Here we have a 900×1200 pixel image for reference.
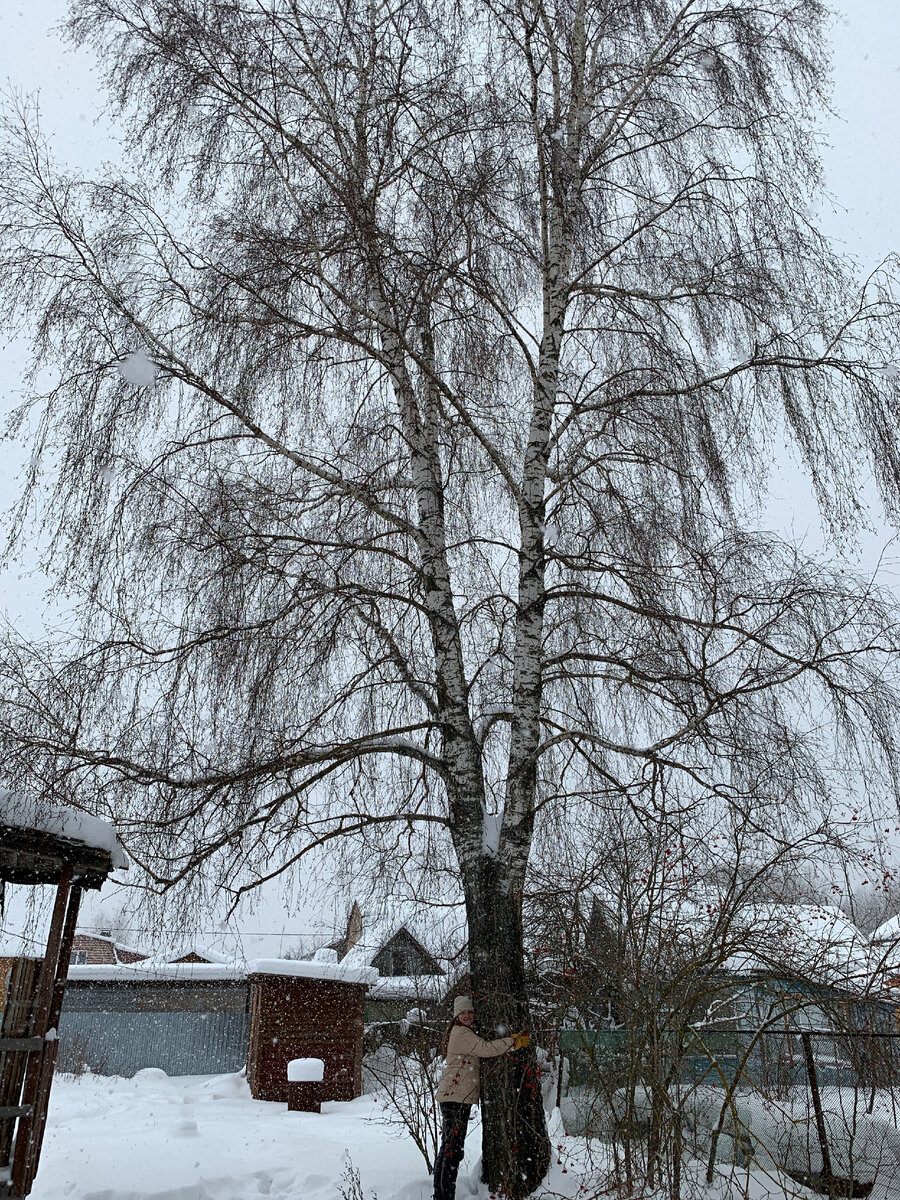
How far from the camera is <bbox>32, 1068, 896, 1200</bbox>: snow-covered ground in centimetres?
650

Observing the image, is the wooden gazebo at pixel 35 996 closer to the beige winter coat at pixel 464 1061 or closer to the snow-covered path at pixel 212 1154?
the snow-covered path at pixel 212 1154

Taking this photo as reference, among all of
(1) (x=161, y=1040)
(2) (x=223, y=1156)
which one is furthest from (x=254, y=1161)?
(1) (x=161, y=1040)

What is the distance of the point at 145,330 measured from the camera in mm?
6945

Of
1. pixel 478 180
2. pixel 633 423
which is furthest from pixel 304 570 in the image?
pixel 478 180

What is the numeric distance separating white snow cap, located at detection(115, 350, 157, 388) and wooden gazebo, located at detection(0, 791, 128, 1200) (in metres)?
3.03

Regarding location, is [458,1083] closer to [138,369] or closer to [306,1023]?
[138,369]

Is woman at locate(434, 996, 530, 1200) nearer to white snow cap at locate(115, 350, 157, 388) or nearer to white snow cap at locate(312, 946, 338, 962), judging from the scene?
white snow cap at locate(115, 350, 157, 388)

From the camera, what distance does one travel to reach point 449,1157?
591cm

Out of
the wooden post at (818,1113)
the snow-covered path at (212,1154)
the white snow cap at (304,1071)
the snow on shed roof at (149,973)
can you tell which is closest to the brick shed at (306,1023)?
the snow-covered path at (212,1154)

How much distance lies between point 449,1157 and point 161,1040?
18.8 m

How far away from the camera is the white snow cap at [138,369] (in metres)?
6.81

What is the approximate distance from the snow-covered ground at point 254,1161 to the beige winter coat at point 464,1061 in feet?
2.39

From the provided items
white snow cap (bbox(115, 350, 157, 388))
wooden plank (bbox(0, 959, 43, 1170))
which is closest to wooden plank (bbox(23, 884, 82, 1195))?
wooden plank (bbox(0, 959, 43, 1170))

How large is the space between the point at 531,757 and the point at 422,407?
3.16m
